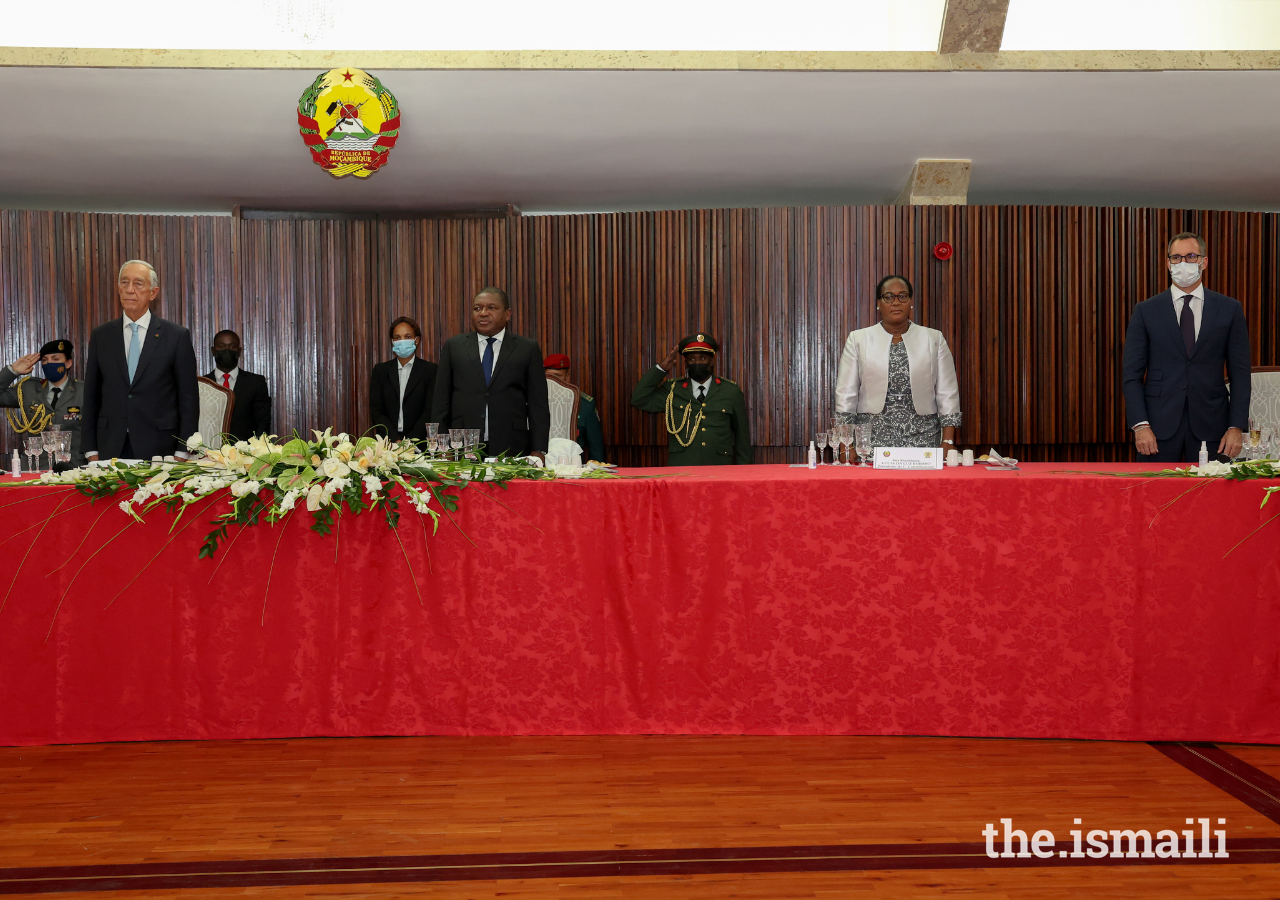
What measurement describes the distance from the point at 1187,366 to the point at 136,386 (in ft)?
13.7

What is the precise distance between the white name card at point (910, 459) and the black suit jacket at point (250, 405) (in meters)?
4.56

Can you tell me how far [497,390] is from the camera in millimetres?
4223

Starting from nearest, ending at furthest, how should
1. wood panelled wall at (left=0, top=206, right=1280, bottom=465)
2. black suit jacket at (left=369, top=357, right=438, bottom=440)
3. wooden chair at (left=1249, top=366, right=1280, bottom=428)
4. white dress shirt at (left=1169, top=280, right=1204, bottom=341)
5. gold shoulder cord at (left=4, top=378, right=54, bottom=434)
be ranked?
white dress shirt at (left=1169, top=280, right=1204, bottom=341) → wooden chair at (left=1249, top=366, right=1280, bottom=428) → gold shoulder cord at (left=4, top=378, right=54, bottom=434) → black suit jacket at (left=369, top=357, right=438, bottom=440) → wood panelled wall at (left=0, top=206, right=1280, bottom=465)

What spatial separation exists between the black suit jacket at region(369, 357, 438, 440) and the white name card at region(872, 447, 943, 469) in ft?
11.2

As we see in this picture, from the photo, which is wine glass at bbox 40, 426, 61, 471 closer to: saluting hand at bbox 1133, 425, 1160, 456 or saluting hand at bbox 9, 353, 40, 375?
saluting hand at bbox 9, 353, 40, 375

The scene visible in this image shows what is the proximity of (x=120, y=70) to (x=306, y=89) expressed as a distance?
0.88m

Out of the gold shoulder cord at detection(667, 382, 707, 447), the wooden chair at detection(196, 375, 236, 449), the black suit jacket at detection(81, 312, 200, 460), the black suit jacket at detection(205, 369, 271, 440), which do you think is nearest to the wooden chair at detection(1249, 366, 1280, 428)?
the gold shoulder cord at detection(667, 382, 707, 447)

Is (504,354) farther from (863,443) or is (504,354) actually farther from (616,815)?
(616,815)

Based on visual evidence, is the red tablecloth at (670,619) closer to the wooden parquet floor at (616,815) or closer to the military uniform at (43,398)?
the wooden parquet floor at (616,815)

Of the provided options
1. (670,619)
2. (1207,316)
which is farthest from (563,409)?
(1207,316)

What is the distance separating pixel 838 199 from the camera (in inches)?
274

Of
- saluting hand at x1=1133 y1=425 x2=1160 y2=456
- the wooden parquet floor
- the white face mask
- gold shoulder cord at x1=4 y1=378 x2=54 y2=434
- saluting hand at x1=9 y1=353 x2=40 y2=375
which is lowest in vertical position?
the wooden parquet floor

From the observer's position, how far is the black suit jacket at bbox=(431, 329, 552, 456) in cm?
422

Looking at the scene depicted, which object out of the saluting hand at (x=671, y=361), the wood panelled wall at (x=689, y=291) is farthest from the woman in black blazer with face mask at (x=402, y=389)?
the saluting hand at (x=671, y=361)
